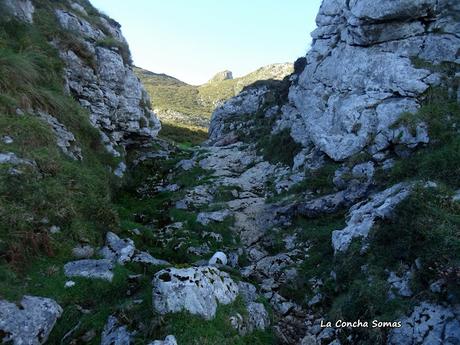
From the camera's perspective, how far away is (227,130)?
46594mm

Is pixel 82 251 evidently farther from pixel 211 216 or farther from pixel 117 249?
pixel 211 216

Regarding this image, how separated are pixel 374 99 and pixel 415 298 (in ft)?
43.3

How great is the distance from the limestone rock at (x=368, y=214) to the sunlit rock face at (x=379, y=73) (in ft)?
13.1

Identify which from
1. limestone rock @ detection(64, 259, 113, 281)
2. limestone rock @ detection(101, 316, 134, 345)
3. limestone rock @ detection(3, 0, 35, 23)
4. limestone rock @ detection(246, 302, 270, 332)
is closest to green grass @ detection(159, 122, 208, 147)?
limestone rock @ detection(3, 0, 35, 23)

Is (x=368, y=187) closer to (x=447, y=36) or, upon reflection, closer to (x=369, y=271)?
(x=369, y=271)

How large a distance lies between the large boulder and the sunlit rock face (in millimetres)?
11378

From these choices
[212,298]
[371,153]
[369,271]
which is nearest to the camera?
[212,298]

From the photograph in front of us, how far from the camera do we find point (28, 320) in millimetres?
8727

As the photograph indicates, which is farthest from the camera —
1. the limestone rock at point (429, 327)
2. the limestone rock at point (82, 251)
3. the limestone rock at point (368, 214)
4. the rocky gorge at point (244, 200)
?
the limestone rock at point (368, 214)

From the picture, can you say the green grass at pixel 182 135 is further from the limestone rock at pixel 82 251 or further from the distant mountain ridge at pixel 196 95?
the limestone rock at pixel 82 251

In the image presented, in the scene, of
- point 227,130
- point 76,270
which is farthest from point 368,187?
point 227,130

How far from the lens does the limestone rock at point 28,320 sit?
8.33m

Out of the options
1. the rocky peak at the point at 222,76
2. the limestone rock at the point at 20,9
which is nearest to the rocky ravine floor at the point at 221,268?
the limestone rock at the point at 20,9

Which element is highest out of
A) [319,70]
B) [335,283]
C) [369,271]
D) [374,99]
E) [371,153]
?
[319,70]
